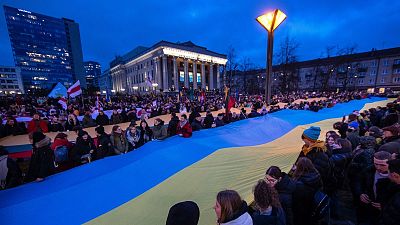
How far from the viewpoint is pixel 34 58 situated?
101 meters

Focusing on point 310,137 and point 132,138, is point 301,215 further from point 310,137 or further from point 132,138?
point 132,138

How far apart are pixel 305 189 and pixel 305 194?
0.07m

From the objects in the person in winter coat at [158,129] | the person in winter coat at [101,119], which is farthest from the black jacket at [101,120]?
the person in winter coat at [158,129]

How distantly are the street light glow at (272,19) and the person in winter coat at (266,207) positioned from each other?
6604mm

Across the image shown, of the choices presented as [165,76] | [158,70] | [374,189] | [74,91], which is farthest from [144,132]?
[158,70]

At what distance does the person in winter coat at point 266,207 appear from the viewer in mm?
1989

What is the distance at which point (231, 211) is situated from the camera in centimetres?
180

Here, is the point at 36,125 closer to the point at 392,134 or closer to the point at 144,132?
the point at 144,132

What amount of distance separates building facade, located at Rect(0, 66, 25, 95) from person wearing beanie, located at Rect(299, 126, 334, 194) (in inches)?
4537

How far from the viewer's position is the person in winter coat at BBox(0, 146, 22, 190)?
359cm

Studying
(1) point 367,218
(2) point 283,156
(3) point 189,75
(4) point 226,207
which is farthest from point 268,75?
(3) point 189,75

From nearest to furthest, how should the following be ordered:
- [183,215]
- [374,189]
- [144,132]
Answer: [183,215]
[374,189]
[144,132]

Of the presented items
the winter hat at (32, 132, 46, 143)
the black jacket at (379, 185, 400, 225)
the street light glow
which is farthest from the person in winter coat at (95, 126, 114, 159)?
the street light glow

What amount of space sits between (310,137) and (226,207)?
8.43ft
